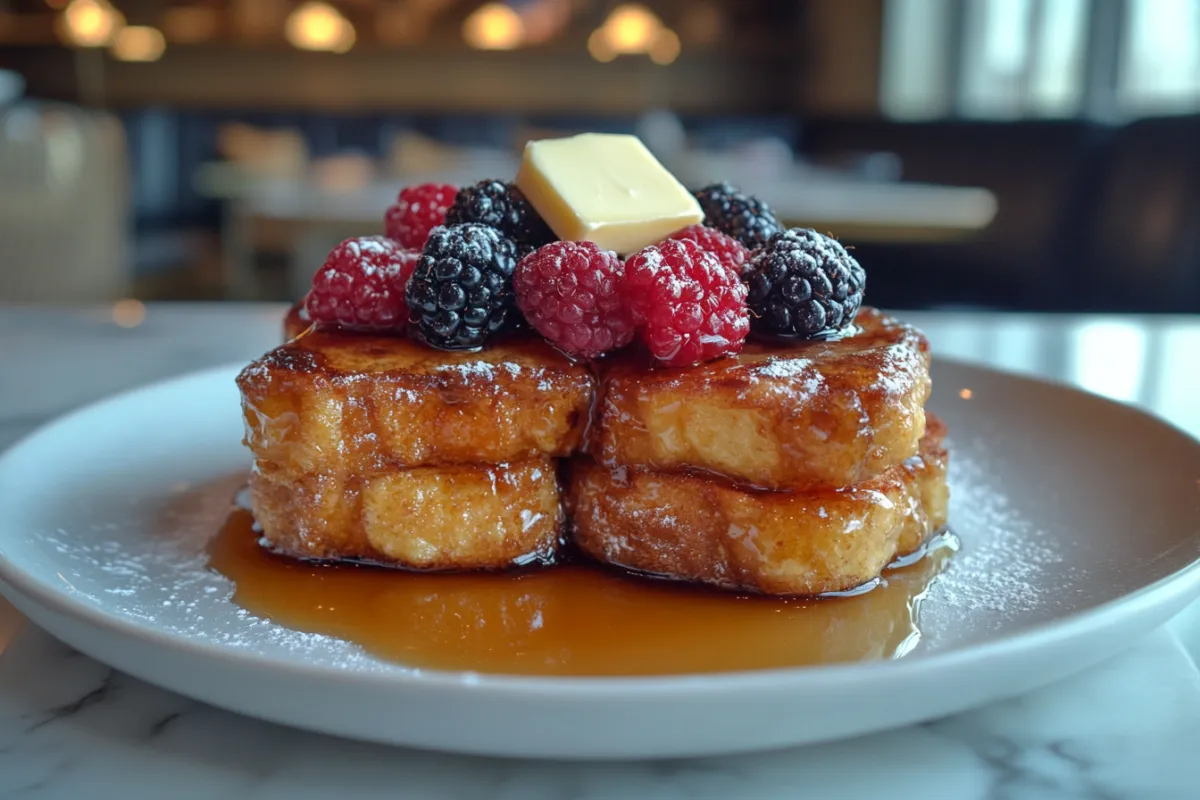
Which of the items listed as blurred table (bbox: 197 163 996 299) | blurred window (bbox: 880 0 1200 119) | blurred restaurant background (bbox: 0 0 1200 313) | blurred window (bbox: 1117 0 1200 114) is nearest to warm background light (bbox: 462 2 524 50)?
blurred restaurant background (bbox: 0 0 1200 313)

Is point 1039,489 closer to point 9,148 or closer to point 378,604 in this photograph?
point 378,604

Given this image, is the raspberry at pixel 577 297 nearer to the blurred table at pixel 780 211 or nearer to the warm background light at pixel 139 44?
the blurred table at pixel 780 211

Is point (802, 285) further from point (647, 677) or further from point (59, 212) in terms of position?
point (59, 212)

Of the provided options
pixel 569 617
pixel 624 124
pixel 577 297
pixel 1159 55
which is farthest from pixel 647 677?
pixel 624 124

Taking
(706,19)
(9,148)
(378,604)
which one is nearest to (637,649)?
(378,604)

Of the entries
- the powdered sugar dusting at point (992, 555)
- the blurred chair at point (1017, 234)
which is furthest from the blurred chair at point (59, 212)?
the powdered sugar dusting at point (992, 555)

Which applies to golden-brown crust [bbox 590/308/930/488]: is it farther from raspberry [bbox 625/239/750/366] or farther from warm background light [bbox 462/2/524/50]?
warm background light [bbox 462/2/524/50]
